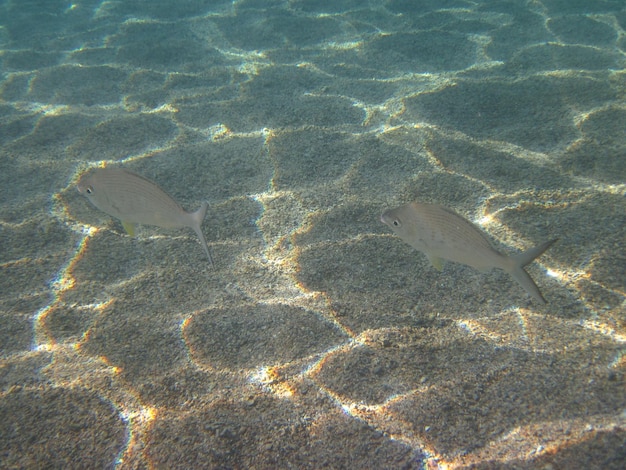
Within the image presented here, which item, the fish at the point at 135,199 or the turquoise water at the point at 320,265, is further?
the fish at the point at 135,199

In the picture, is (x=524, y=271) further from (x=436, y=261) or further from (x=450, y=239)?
(x=436, y=261)

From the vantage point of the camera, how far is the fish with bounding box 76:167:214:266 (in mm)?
2680

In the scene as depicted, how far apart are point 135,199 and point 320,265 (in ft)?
4.70

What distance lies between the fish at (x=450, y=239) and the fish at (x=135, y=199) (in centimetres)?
122

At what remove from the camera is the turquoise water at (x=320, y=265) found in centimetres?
226

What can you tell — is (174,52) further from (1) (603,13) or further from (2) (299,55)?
(1) (603,13)

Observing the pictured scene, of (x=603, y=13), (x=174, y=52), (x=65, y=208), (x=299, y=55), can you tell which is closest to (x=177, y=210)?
(x=65, y=208)

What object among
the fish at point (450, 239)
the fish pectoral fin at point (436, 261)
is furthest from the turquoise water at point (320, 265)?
the fish at point (450, 239)

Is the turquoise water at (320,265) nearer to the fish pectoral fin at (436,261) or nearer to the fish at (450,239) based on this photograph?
the fish pectoral fin at (436,261)

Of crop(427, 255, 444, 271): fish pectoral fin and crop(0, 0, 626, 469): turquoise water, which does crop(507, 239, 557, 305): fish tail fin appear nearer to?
crop(427, 255, 444, 271): fish pectoral fin

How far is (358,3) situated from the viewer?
8.65 m

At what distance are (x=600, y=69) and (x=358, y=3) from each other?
4759mm

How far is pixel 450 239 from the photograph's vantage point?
2.41 m

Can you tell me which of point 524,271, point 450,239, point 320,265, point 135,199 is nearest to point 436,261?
point 450,239
